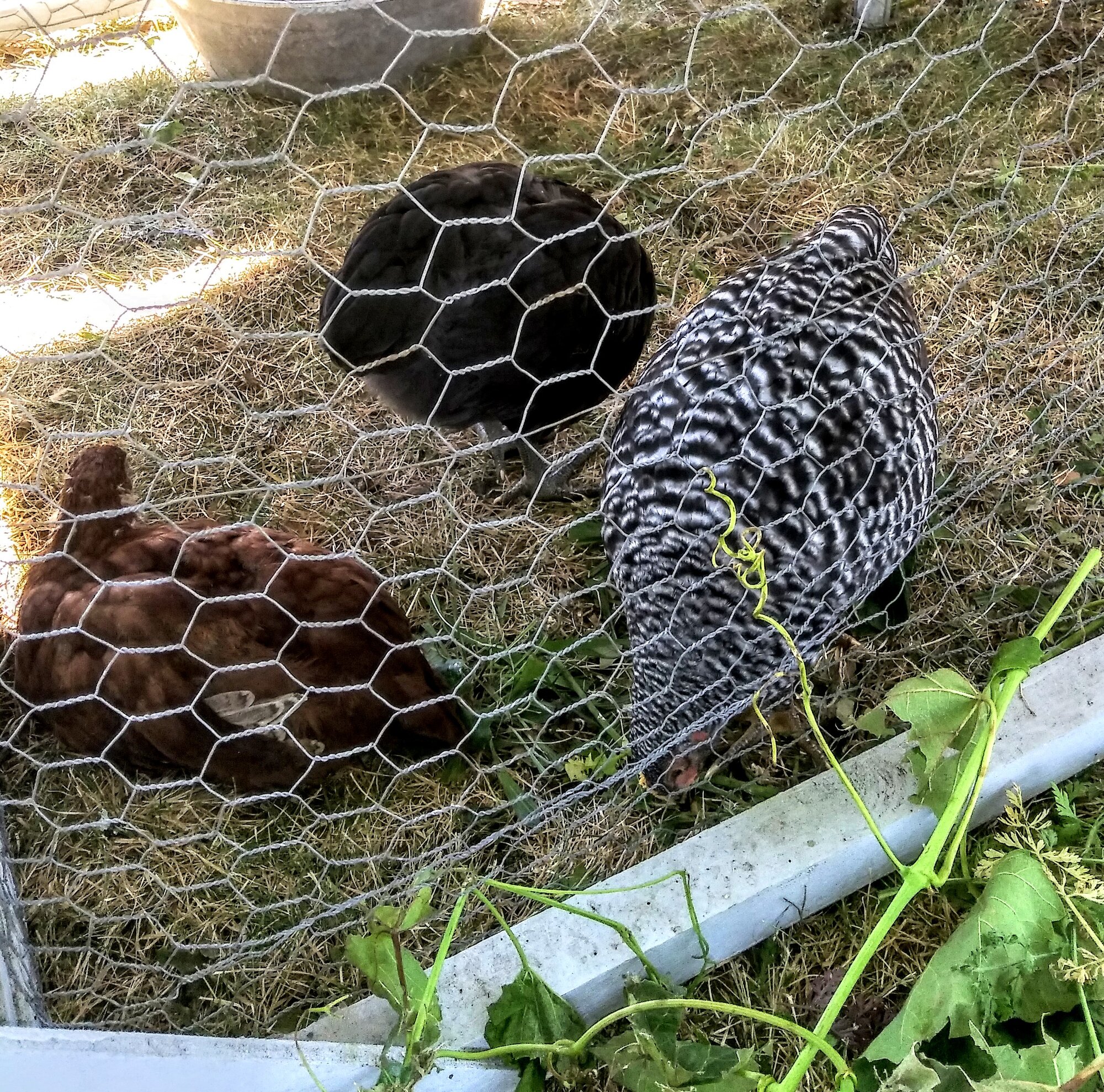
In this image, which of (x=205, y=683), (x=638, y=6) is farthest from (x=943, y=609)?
(x=638, y=6)

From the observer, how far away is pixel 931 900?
144 centimetres

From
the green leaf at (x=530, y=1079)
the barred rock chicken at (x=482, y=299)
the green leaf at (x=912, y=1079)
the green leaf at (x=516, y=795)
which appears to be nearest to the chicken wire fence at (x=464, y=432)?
the green leaf at (x=516, y=795)

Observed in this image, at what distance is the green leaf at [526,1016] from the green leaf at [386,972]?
0.37ft

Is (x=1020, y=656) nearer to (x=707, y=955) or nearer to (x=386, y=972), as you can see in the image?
(x=707, y=955)

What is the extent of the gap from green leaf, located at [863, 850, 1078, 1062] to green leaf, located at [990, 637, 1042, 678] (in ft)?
0.94

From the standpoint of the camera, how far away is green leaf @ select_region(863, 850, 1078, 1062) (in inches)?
45.1

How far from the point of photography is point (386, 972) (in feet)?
3.35

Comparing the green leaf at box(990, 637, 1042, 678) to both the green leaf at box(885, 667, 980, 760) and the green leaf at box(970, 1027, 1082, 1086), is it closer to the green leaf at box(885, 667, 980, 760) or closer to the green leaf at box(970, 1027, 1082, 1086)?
the green leaf at box(885, 667, 980, 760)

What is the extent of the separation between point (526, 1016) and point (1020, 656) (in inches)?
29.3

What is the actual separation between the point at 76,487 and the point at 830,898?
1.40 m

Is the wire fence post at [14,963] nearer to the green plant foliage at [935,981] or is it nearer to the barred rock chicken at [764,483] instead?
the green plant foliage at [935,981]

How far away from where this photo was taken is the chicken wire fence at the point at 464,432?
144cm

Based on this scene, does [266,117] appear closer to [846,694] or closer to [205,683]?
[205,683]

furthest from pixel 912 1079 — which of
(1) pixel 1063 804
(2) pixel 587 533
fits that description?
(2) pixel 587 533
